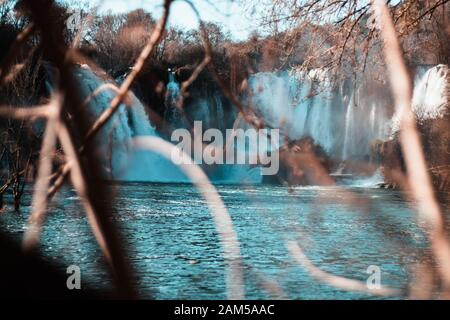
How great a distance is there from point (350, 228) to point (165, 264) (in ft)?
16.3

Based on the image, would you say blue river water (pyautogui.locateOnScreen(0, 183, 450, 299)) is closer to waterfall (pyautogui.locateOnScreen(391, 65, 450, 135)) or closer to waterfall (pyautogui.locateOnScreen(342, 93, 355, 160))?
waterfall (pyautogui.locateOnScreen(391, 65, 450, 135))

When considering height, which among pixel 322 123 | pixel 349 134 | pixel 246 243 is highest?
pixel 322 123

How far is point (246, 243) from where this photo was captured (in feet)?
31.1

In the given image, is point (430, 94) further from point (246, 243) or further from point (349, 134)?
point (246, 243)

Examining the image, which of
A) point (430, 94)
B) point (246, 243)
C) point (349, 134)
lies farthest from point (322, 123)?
point (246, 243)

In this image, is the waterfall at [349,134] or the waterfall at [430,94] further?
the waterfall at [349,134]

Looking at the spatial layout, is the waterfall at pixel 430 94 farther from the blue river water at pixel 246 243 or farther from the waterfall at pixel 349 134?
the blue river water at pixel 246 243

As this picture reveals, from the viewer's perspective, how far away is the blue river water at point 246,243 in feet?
21.6

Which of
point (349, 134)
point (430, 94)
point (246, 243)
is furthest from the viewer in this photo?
point (349, 134)

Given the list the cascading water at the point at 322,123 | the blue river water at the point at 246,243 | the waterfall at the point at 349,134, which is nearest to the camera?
the blue river water at the point at 246,243

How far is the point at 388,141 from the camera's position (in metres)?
30.5

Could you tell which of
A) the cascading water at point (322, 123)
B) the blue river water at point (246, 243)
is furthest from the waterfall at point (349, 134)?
the blue river water at point (246, 243)

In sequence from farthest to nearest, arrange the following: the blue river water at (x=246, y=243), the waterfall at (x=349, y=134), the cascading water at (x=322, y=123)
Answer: the waterfall at (x=349, y=134) → the cascading water at (x=322, y=123) → the blue river water at (x=246, y=243)
